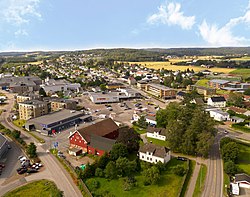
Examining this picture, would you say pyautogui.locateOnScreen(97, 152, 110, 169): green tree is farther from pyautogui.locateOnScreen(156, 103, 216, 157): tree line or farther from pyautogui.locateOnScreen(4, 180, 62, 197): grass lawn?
pyautogui.locateOnScreen(156, 103, 216, 157): tree line

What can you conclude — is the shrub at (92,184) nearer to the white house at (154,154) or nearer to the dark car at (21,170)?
the white house at (154,154)

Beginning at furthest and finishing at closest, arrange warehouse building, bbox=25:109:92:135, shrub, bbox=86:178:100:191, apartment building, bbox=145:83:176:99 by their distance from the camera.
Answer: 1. apartment building, bbox=145:83:176:99
2. warehouse building, bbox=25:109:92:135
3. shrub, bbox=86:178:100:191

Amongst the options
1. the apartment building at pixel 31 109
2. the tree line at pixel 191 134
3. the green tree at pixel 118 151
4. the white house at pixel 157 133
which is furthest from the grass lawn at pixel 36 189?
the apartment building at pixel 31 109

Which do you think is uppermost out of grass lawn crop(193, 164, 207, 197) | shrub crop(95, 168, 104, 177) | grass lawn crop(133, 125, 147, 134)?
shrub crop(95, 168, 104, 177)

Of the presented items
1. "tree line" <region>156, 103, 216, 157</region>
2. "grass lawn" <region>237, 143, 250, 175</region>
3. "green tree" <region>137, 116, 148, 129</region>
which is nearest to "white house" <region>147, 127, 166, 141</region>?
"green tree" <region>137, 116, 148, 129</region>

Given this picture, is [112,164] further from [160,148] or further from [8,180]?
[8,180]

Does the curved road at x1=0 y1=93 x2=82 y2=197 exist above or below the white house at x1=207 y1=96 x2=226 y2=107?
below
